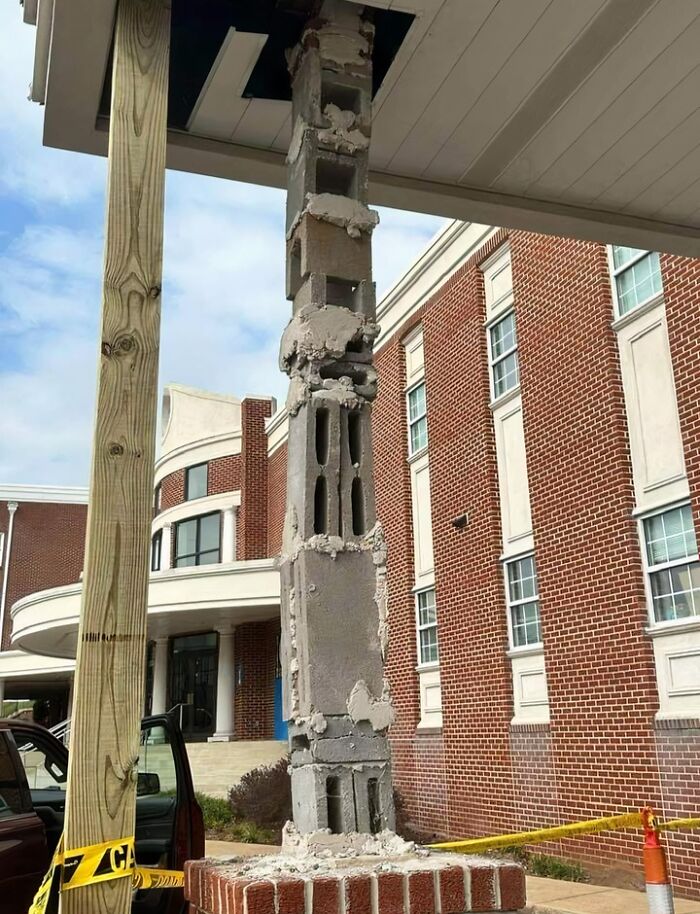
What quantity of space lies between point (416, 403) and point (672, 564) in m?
7.50

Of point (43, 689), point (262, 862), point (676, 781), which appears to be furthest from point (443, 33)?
point (43, 689)

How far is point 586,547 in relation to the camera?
445 inches

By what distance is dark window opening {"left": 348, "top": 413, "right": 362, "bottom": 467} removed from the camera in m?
3.46

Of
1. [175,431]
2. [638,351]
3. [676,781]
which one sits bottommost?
[676,781]

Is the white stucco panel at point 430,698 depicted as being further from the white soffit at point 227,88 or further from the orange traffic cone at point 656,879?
the white soffit at point 227,88

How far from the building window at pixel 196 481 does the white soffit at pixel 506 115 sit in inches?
909

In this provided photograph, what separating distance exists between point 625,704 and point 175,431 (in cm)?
2188

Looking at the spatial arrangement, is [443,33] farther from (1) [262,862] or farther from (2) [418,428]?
(2) [418,428]

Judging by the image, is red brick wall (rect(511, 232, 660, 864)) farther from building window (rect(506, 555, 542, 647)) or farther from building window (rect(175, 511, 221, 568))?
building window (rect(175, 511, 221, 568))

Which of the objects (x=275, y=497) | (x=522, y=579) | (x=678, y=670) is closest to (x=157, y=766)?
(x=678, y=670)

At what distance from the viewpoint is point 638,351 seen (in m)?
10.9

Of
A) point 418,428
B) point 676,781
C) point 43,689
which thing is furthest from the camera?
point 43,689

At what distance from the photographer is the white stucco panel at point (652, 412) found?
33.6ft

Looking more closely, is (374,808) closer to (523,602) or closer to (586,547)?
(586,547)
